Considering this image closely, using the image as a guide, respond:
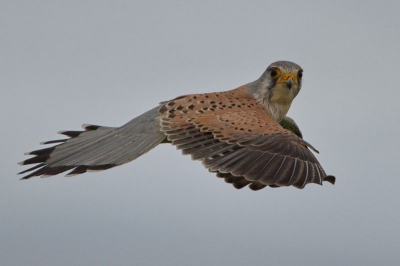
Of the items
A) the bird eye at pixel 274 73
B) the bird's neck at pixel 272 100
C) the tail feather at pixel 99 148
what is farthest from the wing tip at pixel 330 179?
the bird eye at pixel 274 73

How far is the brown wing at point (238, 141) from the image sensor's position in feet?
38.2

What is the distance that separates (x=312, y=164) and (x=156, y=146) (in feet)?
6.97

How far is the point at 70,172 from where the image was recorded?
1288cm

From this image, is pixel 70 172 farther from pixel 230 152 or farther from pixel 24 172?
pixel 230 152

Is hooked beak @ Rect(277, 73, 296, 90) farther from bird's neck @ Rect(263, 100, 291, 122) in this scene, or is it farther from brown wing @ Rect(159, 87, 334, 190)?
brown wing @ Rect(159, 87, 334, 190)

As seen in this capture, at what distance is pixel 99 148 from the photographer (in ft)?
43.6

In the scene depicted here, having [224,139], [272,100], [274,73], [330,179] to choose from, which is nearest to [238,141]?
[224,139]

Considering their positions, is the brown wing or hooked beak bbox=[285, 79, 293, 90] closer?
the brown wing

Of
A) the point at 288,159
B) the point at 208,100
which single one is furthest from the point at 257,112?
the point at 288,159

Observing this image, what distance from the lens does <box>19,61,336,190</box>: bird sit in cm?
1179

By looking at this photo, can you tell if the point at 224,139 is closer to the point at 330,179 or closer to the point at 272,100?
the point at 330,179

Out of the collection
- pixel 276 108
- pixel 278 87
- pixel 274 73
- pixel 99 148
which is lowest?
pixel 99 148

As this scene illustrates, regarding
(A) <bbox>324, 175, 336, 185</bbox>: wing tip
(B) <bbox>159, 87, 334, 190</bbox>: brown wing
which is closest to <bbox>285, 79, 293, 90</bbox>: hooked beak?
(B) <bbox>159, 87, 334, 190</bbox>: brown wing

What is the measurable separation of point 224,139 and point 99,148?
5.90ft
